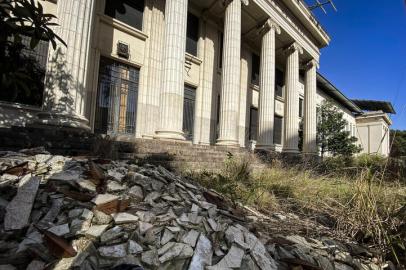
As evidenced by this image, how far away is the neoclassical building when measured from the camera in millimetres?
6906

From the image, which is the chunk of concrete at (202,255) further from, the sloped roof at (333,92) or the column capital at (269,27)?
the sloped roof at (333,92)

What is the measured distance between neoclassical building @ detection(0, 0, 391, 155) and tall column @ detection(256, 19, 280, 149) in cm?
5

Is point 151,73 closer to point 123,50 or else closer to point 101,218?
point 123,50

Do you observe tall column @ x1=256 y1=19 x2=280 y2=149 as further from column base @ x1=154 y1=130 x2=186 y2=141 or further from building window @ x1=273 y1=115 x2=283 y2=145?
column base @ x1=154 y1=130 x2=186 y2=141

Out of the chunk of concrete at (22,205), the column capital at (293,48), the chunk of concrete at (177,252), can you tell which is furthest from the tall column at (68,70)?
the column capital at (293,48)

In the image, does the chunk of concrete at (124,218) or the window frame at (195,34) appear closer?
the chunk of concrete at (124,218)

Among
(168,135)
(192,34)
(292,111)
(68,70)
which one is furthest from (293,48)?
(68,70)

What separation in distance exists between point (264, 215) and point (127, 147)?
152 inches

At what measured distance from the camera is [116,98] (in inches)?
411

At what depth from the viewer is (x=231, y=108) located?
11188mm

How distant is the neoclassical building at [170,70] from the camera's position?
6.91 meters

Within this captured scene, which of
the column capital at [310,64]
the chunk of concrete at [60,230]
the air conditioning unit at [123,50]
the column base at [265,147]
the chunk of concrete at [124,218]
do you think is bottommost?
the chunk of concrete at [60,230]

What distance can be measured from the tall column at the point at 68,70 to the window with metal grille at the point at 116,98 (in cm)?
304

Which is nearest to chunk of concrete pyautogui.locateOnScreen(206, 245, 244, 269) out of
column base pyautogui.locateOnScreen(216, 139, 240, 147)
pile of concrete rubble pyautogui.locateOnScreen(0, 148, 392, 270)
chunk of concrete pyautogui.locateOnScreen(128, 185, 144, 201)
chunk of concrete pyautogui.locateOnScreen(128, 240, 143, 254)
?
pile of concrete rubble pyautogui.locateOnScreen(0, 148, 392, 270)
